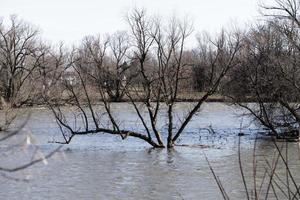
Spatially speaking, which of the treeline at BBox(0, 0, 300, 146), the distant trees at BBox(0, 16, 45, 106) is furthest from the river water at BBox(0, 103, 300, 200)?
the distant trees at BBox(0, 16, 45, 106)

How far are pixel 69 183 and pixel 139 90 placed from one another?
9.19 metres

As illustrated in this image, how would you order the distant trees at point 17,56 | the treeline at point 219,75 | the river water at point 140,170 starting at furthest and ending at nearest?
1. the distant trees at point 17,56
2. the treeline at point 219,75
3. the river water at point 140,170

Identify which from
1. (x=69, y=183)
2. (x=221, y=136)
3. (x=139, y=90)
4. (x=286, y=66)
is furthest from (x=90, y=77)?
(x=69, y=183)

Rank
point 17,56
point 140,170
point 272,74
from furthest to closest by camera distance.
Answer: point 17,56 < point 272,74 < point 140,170

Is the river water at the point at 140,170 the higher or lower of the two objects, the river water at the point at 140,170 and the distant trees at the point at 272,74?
the lower

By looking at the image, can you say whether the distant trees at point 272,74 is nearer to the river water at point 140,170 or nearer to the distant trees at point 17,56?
the river water at point 140,170

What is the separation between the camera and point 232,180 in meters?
13.1

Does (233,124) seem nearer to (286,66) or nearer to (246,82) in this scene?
(246,82)

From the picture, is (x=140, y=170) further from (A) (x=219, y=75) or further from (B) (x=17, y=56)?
(B) (x=17, y=56)

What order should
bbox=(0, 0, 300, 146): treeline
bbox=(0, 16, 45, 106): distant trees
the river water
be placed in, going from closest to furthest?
the river water < bbox=(0, 0, 300, 146): treeline < bbox=(0, 16, 45, 106): distant trees

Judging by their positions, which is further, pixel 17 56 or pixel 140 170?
pixel 17 56

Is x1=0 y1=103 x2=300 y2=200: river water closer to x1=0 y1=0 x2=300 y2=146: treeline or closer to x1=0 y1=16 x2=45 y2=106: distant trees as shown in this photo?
x1=0 y1=0 x2=300 y2=146: treeline

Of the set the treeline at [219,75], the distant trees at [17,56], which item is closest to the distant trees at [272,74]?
the treeline at [219,75]

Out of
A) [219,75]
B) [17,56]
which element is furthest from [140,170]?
[17,56]
